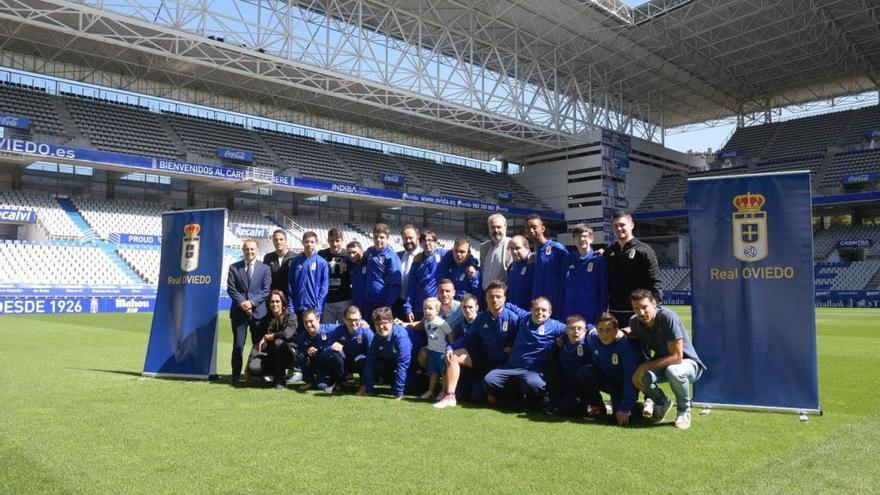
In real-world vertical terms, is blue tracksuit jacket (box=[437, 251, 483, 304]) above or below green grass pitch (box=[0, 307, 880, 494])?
above

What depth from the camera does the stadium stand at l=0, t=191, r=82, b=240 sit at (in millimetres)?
25453

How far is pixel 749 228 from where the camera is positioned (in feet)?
18.9

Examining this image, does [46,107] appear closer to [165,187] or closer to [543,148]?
[165,187]

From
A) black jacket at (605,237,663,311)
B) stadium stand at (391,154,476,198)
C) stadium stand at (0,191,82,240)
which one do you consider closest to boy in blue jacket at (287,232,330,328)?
black jacket at (605,237,663,311)

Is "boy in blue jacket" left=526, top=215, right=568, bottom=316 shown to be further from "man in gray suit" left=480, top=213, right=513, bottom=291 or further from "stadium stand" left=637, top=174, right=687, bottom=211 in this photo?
"stadium stand" left=637, top=174, right=687, bottom=211

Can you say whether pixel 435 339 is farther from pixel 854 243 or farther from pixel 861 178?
pixel 861 178

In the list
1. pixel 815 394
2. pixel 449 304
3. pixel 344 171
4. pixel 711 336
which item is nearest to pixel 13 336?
pixel 449 304

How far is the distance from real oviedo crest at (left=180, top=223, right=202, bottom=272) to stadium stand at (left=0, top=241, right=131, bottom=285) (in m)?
17.9

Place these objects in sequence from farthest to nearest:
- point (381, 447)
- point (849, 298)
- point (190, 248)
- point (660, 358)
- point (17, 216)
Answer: point (849, 298)
point (17, 216)
point (190, 248)
point (660, 358)
point (381, 447)

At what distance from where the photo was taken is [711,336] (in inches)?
227

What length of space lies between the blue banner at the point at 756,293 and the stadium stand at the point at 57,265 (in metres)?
23.3

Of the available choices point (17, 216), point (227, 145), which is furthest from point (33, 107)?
point (227, 145)

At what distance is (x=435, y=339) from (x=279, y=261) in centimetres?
247

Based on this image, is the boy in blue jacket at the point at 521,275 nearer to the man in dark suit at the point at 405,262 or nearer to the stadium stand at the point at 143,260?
the man in dark suit at the point at 405,262
